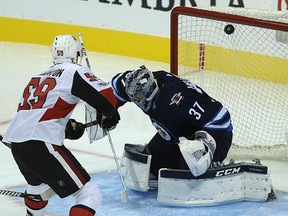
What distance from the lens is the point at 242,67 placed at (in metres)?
5.45

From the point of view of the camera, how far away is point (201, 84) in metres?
5.23

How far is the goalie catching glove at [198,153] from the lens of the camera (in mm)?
4020

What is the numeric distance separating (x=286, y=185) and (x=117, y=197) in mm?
879

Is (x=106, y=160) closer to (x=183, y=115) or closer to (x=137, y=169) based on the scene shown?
(x=137, y=169)

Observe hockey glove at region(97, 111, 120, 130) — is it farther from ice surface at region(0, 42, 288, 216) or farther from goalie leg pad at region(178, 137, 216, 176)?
ice surface at region(0, 42, 288, 216)

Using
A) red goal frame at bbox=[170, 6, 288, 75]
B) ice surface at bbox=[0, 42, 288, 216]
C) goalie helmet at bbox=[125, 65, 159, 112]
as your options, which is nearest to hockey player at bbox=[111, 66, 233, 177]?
goalie helmet at bbox=[125, 65, 159, 112]

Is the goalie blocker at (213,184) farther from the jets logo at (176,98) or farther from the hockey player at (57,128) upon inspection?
the hockey player at (57,128)

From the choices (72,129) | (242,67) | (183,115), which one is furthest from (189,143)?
(242,67)

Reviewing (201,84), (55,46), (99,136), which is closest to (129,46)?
(201,84)

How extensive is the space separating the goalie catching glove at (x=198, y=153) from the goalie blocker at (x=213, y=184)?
10cm

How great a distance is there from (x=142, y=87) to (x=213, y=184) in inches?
22.6

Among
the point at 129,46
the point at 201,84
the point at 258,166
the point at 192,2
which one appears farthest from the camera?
the point at 129,46

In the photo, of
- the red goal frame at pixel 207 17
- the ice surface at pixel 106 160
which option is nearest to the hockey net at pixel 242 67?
the red goal frame at pixel 207 17

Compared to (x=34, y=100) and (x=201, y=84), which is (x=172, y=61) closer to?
(x=201, y=84)
